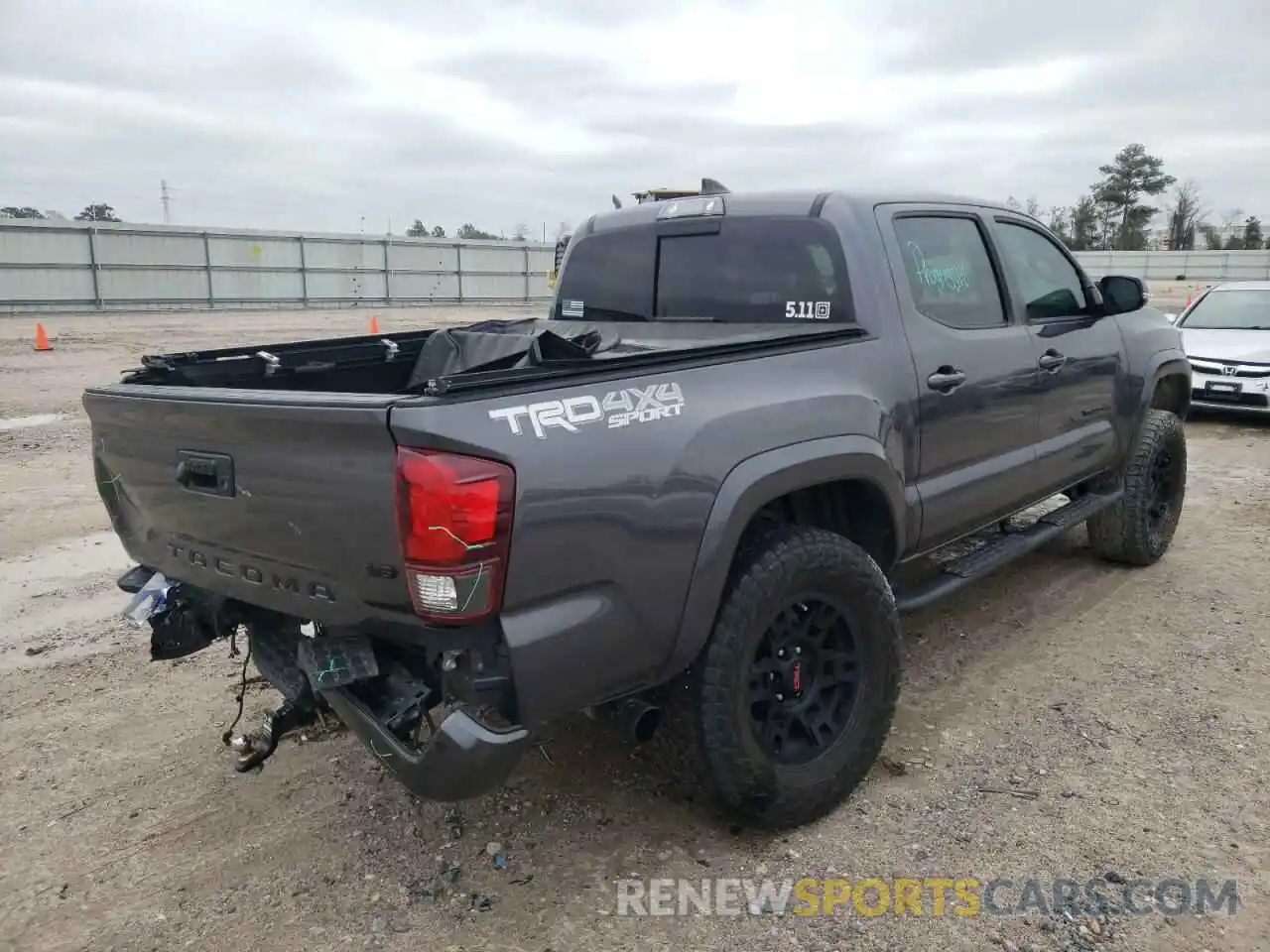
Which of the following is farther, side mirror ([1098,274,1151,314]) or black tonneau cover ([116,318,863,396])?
side mirror ([1098,274,1151,314])

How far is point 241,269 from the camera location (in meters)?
31.2

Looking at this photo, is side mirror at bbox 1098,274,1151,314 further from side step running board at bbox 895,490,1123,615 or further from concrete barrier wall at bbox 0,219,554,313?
concrete barrier wall at bbox 0,219,554,313

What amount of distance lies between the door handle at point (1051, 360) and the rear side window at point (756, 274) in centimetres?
126

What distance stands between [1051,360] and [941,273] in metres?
0.82

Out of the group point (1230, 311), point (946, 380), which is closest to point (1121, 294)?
point (946, 380)

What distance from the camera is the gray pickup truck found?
2.28 meters

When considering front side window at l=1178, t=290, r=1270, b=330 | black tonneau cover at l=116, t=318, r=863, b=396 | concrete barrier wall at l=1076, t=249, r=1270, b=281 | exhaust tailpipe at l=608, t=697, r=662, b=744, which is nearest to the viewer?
exhaust tailpipe at l=608, t=697, r=662, b=744

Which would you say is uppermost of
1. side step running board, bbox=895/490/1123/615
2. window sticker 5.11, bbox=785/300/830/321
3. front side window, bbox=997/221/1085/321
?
front side window, bbox=997/221/1085/321

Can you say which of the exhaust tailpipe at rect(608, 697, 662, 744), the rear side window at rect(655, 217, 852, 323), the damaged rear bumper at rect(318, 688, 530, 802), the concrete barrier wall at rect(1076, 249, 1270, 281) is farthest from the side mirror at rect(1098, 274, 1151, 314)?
the concrete barrier wall at rect(1076, 249, 1270, 281)

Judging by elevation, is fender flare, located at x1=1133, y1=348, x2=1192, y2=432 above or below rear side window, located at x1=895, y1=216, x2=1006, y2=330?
below

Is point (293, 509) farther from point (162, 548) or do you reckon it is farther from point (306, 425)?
point (162, 548)

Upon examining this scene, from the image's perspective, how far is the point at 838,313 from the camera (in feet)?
11.3

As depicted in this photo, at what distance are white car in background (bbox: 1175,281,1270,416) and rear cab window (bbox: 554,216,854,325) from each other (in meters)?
7.43

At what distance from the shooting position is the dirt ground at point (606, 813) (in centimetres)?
260
